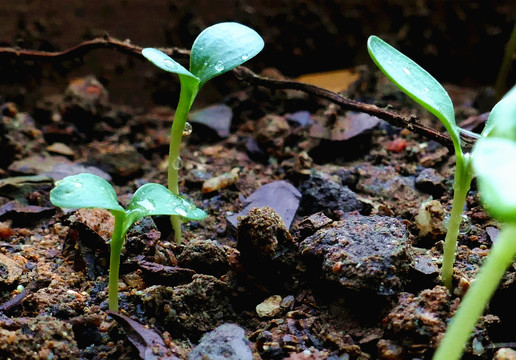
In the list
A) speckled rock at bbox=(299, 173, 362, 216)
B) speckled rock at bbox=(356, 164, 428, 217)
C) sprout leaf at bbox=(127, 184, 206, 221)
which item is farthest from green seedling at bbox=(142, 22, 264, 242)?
speckled rock at bbox=(356, 164, 428, 217)

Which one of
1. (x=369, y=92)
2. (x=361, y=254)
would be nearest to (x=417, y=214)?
(x=361, y=254)

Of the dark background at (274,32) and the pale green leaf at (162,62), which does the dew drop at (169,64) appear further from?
the dark background at (274,32)

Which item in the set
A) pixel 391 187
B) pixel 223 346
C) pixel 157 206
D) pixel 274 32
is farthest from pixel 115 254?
pixel 274 32

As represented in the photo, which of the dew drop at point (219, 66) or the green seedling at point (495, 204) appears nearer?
the green seedling at point (495, 204)

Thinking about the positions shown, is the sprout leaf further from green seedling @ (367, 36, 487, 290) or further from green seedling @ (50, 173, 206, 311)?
green seedling @ (367, 36, 487, 290)

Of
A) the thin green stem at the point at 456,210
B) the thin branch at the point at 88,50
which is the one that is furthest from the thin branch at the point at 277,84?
the thin green stem at the point at 456,210

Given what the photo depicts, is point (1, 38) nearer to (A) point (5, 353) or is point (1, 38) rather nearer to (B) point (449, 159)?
(A) point (5, 353)
